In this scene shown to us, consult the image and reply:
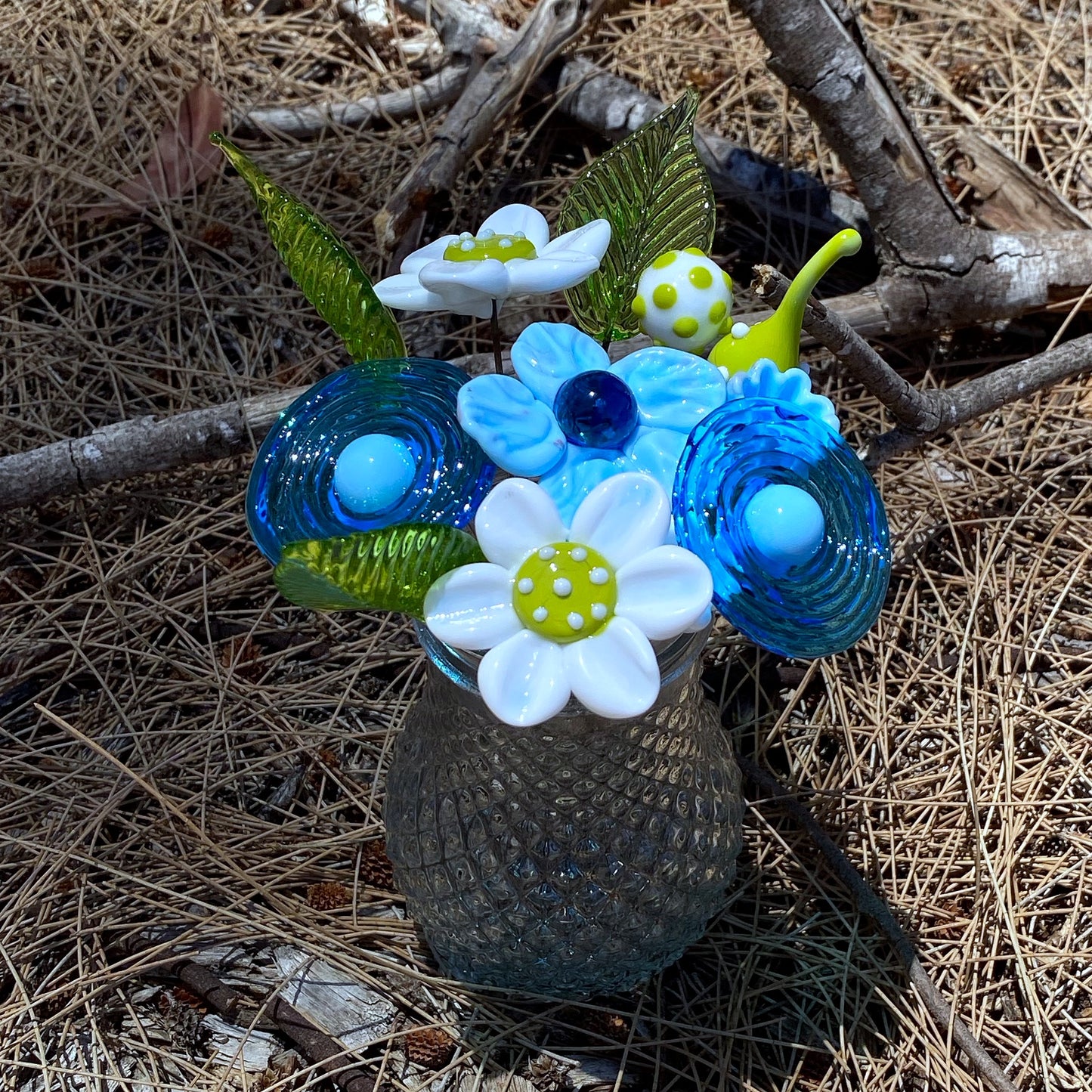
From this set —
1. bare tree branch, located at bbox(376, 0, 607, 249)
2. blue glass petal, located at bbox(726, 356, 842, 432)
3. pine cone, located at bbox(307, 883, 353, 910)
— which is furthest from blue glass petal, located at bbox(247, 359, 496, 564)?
bare tree branch, located at bbox(376, 0, 607, 249)

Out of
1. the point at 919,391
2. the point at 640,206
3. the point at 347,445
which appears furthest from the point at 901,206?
the point at 347,445

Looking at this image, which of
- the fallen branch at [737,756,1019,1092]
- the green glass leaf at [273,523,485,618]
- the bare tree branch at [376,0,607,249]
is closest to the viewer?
the green glass leaf at [273,523,485,618]

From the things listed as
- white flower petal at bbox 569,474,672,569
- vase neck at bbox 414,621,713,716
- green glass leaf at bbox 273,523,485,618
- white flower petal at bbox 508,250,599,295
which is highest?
white flower petal at bbox 508,250,599,295

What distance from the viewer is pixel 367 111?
2.16m

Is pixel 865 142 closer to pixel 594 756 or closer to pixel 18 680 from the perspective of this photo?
pixel 594 756

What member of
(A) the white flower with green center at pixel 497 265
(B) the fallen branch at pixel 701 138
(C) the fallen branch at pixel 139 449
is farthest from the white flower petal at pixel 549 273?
(B) the fallen branch at pixel 701 138

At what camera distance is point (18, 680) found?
156cm

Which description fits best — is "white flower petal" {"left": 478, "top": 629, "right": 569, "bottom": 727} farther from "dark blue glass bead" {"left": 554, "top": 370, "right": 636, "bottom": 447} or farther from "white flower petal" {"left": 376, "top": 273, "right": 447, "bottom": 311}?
"white flower petal" {"left": 376, "top": 273, "right": 447, "bottom": 311}

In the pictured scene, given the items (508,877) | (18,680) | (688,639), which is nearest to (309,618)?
(18,680)

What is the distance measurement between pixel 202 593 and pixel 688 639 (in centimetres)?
97

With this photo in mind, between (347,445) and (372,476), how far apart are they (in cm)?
5

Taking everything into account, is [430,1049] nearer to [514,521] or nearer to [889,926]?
[889,926]

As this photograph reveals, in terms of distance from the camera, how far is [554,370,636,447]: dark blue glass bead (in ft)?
2.63

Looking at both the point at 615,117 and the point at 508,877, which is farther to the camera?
the point at 615,117
